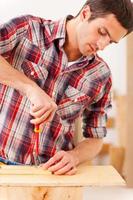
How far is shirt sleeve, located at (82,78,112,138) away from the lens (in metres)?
1.39

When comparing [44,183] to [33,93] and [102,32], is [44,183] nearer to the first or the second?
[33,93]

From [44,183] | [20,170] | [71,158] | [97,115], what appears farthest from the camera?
[97,115]

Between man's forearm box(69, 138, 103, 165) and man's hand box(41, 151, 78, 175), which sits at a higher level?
man's hand box(41, 151, 78, 175)

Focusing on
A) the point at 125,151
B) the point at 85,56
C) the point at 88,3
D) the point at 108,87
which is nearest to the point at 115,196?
the point at 125,151

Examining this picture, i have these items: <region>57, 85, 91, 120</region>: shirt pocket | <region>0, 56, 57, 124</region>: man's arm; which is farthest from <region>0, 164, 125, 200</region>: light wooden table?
<region>57, 85, 91, 120</region>: shirt pocket

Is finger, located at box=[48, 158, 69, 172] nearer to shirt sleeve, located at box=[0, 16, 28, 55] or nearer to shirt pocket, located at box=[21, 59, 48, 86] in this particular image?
shirt pocket, located at box=[21, 59, 48, 86]

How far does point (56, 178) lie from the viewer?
1.03 metres

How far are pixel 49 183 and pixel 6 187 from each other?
0.11 m

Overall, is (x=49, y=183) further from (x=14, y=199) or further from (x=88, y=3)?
(x=88, y=3)

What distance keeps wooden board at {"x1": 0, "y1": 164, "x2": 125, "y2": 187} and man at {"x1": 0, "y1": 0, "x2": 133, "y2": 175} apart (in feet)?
0.19

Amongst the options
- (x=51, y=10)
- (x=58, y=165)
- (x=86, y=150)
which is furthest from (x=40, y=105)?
(x=51, y=10)

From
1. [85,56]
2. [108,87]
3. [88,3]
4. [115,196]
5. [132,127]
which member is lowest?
[115,196]

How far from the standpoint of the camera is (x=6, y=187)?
37.6 inches

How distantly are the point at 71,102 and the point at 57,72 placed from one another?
0.39ft
